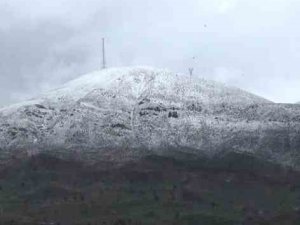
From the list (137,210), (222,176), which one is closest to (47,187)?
(137,210)

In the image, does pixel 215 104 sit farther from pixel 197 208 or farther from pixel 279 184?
pixel 197 208

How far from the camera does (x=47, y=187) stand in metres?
108

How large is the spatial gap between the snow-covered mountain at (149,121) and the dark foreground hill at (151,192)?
656cm

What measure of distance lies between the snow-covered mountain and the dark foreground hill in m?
6.56

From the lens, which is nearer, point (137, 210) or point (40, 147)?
point (137, 210)

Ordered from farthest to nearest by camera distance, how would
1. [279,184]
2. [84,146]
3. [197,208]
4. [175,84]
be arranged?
[175,84] < [84,146] < [279,184] < [197,208]

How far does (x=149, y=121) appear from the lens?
13612 centimetres

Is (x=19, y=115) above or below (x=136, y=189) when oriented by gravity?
above

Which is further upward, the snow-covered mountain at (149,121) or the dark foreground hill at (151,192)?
the snow-covered mountain at (149,121)

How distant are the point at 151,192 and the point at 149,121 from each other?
32.8 meters

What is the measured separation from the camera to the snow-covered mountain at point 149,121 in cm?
12425

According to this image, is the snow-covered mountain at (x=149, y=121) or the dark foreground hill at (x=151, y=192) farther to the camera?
the snow-covered mountain at (x=149, y=121)

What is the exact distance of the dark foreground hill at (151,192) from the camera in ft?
296

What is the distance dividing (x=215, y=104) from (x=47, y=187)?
4535 centimetres
